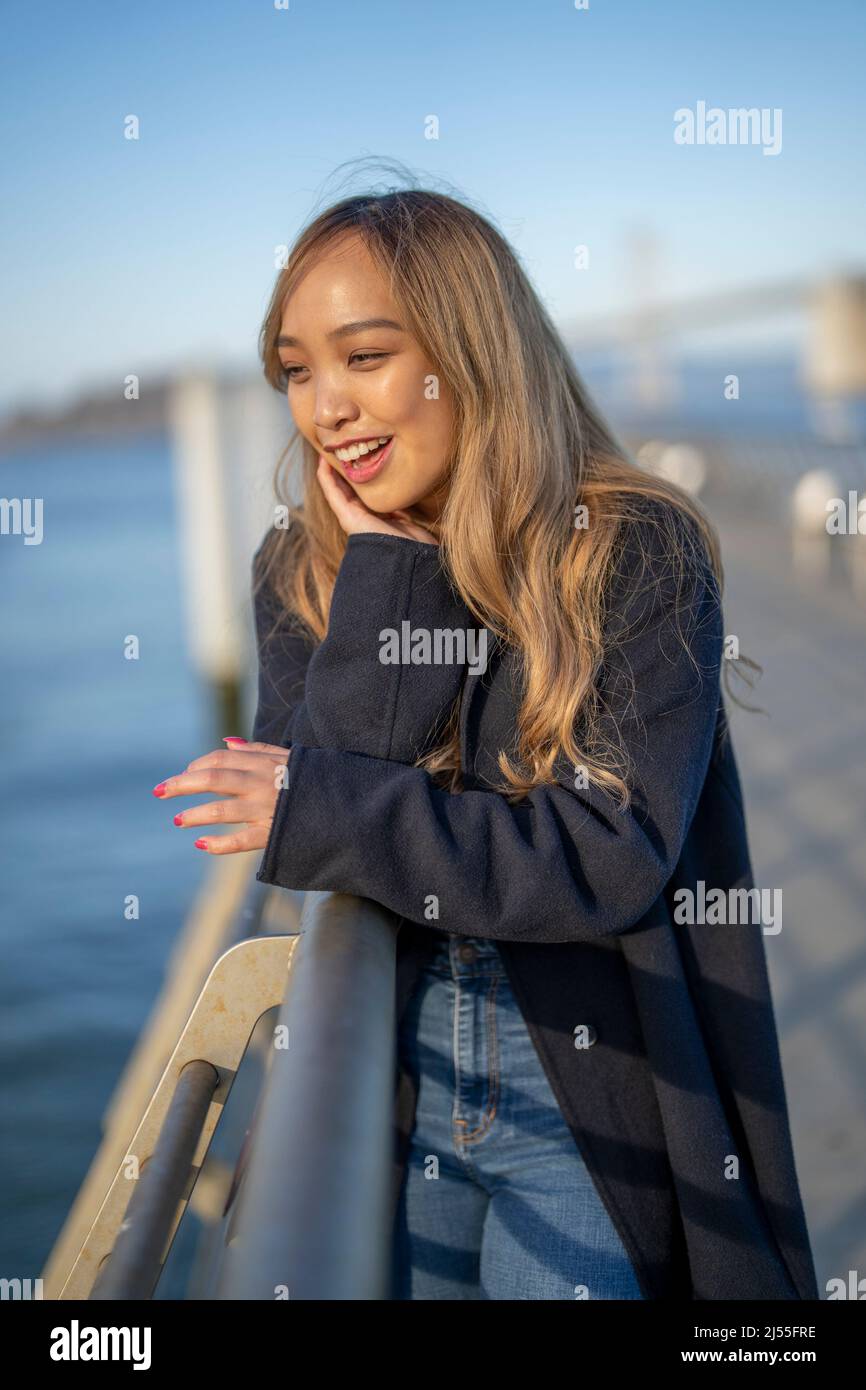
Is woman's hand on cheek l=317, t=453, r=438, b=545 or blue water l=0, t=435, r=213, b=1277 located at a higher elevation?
woman's hand on cheek l=317, t=453, r=438, b=545

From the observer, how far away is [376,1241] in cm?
78

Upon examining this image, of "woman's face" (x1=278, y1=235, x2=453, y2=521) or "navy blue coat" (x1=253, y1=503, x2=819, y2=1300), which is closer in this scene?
"navy blue coat" (x1=253, y1=503, x2=819, y2=1300)

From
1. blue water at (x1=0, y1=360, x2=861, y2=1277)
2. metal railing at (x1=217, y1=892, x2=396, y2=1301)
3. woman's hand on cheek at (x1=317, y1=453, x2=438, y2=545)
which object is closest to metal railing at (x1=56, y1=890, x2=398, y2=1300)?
metal railing at (x1=217, y1=892, x2=396, y2=1301)

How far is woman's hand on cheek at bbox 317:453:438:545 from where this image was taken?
1.94m

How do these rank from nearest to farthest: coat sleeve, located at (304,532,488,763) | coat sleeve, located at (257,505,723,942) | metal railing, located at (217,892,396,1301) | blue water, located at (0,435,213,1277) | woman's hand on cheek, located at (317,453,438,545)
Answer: metal railing, located at (217,892,396,1301), coat sleeve, located at (257,505,723,942), coat sleeve, located at (304,532,488,763), woman's hand on cheek, located at (317,453,438,545), blue water, located at (0,435,213,1277)

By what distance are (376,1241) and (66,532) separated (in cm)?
3982

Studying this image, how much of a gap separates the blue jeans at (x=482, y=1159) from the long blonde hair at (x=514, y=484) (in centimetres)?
29

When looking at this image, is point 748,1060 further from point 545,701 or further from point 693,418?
point 693,418

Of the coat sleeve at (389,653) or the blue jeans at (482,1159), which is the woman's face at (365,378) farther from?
the blue jeans at (482,1159)

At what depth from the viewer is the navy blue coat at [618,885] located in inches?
60.2

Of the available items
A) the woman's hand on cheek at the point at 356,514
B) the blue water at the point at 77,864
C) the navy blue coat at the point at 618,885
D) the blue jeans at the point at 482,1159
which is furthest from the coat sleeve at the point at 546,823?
the blue water at the point at 77,864

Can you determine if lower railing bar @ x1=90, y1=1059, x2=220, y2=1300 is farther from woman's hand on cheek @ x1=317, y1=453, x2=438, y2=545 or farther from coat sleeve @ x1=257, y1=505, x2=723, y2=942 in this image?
woman's hand on cheek @ x1=317, y1=453, x2=438, y2=545
